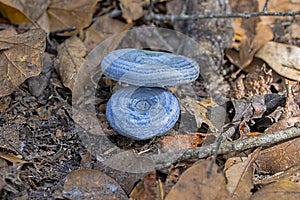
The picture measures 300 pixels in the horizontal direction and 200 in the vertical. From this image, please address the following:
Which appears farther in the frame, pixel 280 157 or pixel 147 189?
pixel 280 157

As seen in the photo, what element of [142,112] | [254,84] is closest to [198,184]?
[142,112]

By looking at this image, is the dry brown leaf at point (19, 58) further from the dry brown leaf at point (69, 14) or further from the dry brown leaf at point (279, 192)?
the dry brown leaf at point (279, 192)

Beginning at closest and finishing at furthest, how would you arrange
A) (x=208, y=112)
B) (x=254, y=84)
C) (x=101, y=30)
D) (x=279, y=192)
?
(x=279, y=192) < (x=208, y=112) < (x=254, y=84) < (x=101, y=30)

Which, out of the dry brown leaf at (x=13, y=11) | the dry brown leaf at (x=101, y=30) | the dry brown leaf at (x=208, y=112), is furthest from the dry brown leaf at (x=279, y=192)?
the dry brown leaf at (x=13, y=11)

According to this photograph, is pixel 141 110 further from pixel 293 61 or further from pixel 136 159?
pixel 293 61

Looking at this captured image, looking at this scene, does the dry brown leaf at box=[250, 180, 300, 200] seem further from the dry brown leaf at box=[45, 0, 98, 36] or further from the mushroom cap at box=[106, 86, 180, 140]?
the dry brown leaf at box=[45, 0, 98, 36]

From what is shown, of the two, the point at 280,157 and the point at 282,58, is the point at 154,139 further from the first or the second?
the point at 282,58
